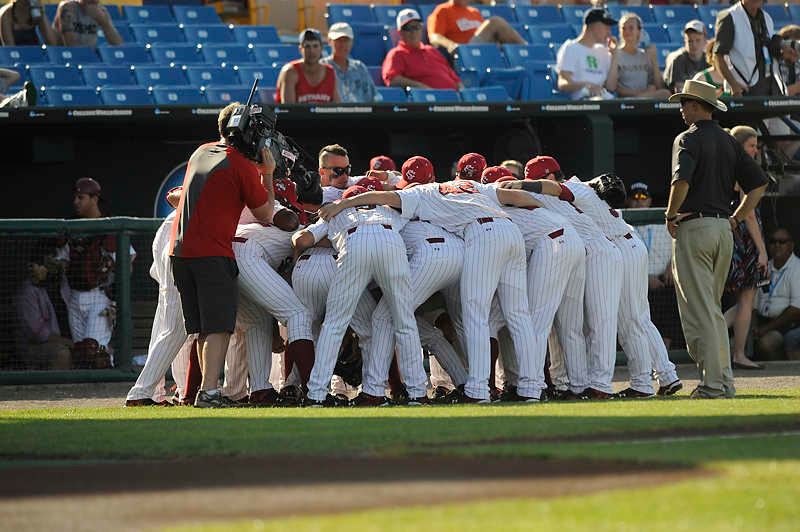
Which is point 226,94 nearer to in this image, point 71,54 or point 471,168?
point 71,54

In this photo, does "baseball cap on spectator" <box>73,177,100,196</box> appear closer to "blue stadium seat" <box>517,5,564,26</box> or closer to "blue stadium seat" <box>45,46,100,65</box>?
"blue stadium seat" <box>45,46,100,65</box>

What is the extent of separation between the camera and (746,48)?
12352mm

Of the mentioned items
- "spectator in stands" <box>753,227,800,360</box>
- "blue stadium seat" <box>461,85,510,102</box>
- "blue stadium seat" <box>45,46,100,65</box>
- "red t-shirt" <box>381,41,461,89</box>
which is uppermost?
"blue stadium seat" <box>45,46,100,65</box>

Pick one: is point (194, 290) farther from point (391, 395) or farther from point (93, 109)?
point (93, 109)

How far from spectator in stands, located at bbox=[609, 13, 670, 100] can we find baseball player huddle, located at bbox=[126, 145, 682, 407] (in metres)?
4.29

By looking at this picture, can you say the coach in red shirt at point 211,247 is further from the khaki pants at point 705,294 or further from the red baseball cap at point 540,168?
the khaki pants at point 705,294

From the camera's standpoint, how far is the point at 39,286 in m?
10.2

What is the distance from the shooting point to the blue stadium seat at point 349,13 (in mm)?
14703

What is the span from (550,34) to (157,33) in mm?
4715

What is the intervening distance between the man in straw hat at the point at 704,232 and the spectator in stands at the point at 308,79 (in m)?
4.45

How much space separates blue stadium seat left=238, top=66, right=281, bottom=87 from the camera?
497 inches

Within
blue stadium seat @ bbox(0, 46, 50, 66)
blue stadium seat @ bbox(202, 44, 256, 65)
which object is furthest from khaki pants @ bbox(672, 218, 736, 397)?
blue stadium seat @ bbox(0, 46, 50, 66)

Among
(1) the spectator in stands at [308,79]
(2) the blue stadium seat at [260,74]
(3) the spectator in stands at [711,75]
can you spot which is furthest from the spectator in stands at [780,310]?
(2) the blue stadium seat at [260,74]

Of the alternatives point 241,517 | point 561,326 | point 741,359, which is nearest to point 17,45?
point 561,326
